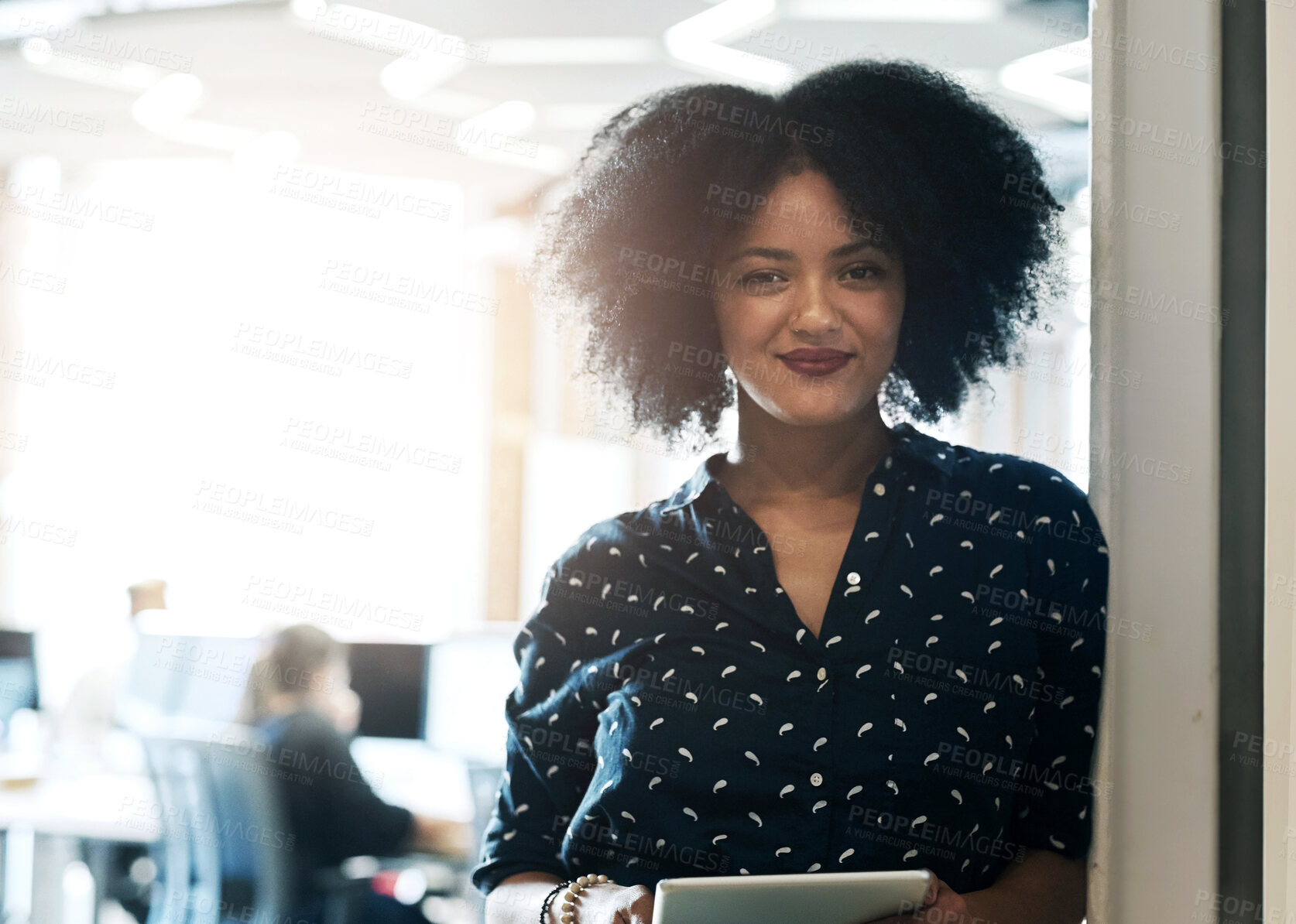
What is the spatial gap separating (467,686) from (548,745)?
1.91 metres

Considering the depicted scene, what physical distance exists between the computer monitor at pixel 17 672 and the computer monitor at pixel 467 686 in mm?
1217

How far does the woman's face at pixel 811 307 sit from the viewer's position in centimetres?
102

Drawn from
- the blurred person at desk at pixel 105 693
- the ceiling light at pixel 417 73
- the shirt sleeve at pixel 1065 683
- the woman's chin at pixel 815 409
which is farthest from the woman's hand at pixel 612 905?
the ceiling light at pixel 417 73

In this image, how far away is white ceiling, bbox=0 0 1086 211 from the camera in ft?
8.98

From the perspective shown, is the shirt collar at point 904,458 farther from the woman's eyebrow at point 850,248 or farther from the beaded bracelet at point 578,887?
the beaded bracelet at point 578,887

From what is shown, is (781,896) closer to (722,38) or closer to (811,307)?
(811,307)

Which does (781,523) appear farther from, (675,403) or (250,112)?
(250,112)

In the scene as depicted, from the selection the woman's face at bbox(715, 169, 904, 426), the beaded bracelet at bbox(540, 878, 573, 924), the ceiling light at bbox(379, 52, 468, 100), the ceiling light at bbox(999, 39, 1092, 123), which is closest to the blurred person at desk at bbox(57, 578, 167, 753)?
the ceiling light at bbox(379, 52, 468, 100)

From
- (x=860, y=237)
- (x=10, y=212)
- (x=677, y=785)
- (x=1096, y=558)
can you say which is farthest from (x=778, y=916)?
(x=10, y=212)

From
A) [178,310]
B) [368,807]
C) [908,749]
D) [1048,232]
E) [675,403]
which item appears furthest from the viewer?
[178,310]

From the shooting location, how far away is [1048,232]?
1.10 m

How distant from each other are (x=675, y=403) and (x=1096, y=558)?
0.53 m

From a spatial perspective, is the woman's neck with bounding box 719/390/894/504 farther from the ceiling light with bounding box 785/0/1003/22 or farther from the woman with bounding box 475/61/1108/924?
the ceiling light with bounding box 785/0/1003/22

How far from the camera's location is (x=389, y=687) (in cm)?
298
